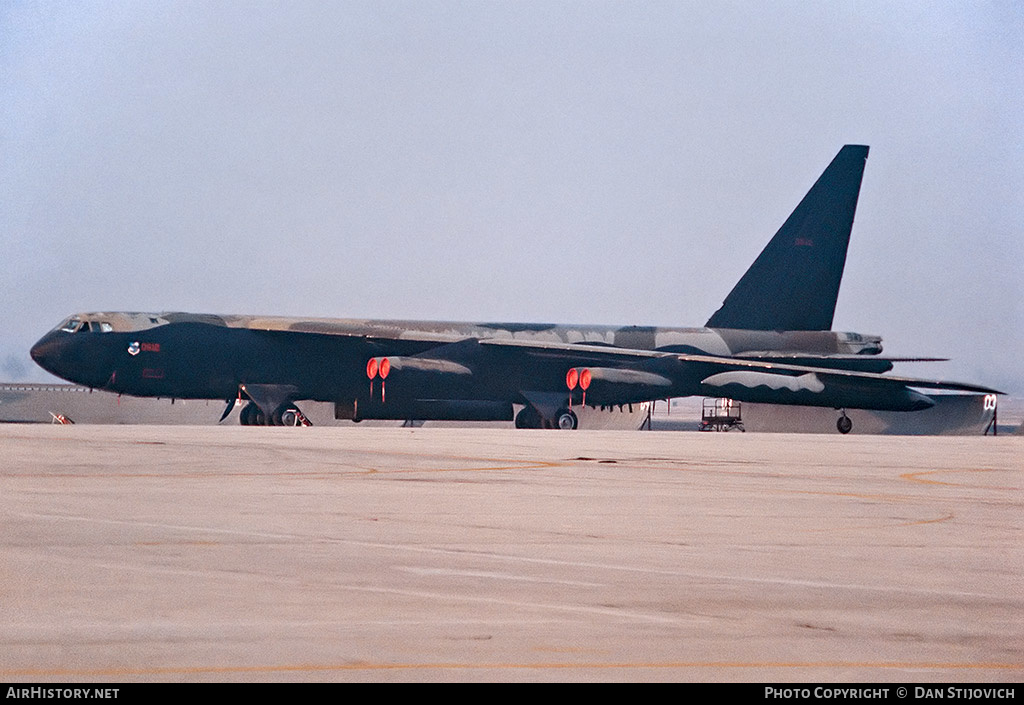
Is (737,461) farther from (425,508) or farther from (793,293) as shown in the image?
(793,293)

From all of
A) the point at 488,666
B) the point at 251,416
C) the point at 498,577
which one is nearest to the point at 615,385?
the point at 251,416

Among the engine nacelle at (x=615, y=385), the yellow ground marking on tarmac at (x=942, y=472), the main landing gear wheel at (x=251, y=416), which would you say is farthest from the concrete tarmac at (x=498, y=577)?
the engine nacelle at (x=615, y=385)

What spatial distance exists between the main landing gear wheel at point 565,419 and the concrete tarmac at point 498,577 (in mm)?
21246

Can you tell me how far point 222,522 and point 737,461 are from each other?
34.7 feet

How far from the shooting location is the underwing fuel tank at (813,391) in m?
34.3

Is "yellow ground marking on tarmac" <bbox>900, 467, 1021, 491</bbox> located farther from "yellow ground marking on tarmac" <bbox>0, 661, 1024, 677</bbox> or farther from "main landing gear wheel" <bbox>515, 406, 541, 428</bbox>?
"main landing gear wheel" <bbox>515, 406, 541, 428</bbox>

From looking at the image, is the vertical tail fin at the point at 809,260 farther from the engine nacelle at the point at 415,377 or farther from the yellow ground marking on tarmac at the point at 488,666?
the yellow ground marking on tarmac at the point at 488,666

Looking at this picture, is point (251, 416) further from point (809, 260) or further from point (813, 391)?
point (809, 260)

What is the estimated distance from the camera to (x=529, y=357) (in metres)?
35.0

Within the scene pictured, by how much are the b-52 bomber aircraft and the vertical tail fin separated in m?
0.05

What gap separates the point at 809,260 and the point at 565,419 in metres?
9.61

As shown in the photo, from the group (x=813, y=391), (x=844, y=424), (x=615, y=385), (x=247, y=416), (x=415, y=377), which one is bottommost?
(x=247, y=416)

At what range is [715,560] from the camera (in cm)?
728

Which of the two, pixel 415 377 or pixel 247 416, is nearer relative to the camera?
pixel 415 377
